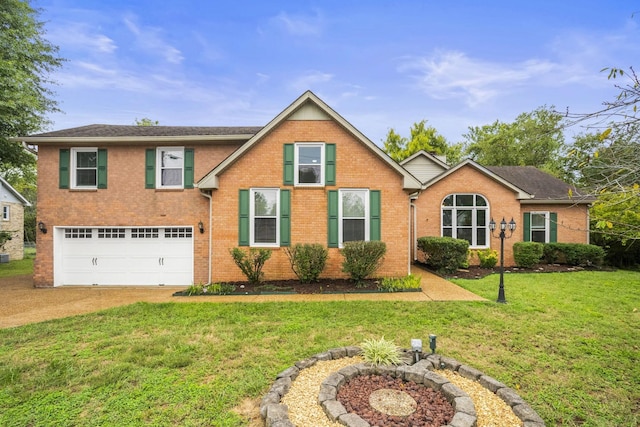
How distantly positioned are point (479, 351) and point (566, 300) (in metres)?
5.02

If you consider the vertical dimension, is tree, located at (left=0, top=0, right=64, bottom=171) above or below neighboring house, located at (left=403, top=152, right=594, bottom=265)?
above

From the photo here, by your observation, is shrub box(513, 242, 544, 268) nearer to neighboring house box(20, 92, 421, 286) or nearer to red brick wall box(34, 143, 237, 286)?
neighboring house box(20, 92, 421, 286)

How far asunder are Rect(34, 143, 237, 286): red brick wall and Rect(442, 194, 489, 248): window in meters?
10.9

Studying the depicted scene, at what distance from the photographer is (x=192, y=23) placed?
13305 mm

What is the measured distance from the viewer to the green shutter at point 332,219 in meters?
9.69

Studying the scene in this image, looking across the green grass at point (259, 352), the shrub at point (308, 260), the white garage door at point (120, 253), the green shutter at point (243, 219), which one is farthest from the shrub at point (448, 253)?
the white garage door at point (120, 253)

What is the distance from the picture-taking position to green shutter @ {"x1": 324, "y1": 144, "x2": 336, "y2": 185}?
9727 mm

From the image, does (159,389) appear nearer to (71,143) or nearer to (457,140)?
(71,143)

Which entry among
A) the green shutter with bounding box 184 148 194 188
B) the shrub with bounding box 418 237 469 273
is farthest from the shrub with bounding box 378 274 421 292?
the green shutter with bounding box 184 148 194 188

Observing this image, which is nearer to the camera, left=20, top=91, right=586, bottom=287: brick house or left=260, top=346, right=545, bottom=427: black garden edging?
left=260, top=346, right=545, bottom=427: black garden edging

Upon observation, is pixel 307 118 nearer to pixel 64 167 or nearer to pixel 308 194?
pixel 308 194

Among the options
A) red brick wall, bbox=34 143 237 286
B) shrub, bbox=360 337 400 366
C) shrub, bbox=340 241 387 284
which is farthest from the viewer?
red brick wall, bbox=34 143 237 286

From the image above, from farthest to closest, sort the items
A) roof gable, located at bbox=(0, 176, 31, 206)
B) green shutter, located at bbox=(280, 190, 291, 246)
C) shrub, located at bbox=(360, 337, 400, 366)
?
roof gable, located at bbox=(0, 176, 31, 206) < green shutter, located at bbox=(280, 190, 291, 246) < shrub, located at bbox=(360, 337, 400, 366)

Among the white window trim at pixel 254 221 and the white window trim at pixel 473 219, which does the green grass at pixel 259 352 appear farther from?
the white window trim at pixel 473 219
